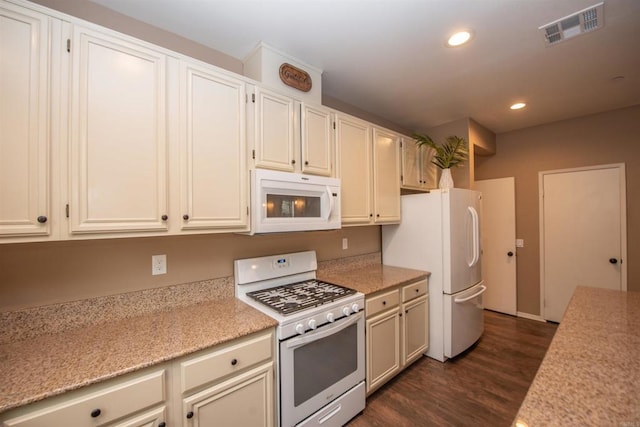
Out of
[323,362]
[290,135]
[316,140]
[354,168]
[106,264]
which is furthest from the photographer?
[354,168]

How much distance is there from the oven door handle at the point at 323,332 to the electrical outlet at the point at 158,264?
90 centimetres

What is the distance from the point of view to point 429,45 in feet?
6.21

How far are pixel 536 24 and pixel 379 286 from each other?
206 cm

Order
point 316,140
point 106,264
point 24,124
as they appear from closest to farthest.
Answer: point 24,124
point 106,264
point 316,140

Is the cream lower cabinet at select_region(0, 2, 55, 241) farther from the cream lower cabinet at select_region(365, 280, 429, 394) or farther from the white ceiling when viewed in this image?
the cream lower cabinet at select_region(365, 280, 429, 394)

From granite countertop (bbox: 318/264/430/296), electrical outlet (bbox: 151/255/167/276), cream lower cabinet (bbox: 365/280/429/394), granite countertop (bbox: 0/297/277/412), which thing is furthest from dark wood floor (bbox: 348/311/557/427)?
electrical outlet (bbox: 151/255/167/276)

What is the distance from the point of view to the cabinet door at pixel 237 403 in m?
1.26

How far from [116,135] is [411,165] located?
2.62 meters

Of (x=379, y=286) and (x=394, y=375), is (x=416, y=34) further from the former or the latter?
(x=394, y=375)

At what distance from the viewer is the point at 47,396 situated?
3.04 feet

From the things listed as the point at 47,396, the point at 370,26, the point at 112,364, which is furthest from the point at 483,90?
the point at 47,396

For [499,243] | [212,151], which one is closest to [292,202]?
[212,151]

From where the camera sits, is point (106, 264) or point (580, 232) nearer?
point (106, 264)

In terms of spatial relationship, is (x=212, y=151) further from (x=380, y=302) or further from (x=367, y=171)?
Result: (x=380, y=302)
